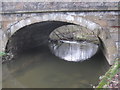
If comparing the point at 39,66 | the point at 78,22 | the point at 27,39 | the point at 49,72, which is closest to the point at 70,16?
the point at 78,22

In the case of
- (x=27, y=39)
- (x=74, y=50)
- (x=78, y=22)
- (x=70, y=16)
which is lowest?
(x=74, y=50)

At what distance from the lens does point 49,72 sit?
8.09 m

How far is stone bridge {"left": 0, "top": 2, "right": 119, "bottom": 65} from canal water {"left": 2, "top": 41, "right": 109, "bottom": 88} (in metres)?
1.25

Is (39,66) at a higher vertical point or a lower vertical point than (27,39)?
lower

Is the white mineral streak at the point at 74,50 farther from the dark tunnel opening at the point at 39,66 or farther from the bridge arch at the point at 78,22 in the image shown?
the bridge arch at the point at 78,22

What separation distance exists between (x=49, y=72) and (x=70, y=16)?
260cm

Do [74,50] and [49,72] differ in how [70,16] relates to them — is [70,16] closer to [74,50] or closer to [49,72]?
[49,72]

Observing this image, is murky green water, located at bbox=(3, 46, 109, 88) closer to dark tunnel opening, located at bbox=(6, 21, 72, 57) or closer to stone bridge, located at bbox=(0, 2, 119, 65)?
dark tunnel opening, located at bbox=(6, 21, 72, 57)

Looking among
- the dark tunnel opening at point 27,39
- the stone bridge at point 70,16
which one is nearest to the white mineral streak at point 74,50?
the dark tunnel opening at point 27,39

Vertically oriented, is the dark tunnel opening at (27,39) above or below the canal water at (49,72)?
above

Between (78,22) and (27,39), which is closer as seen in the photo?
(78,22)

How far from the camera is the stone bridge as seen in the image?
23.3 ft

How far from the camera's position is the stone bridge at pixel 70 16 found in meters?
7.09

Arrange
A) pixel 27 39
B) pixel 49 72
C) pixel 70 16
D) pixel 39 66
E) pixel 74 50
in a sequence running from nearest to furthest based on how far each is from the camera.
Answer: pixel 70 16, pixel 49 72, pixel 39 66, pixel 27 39, pixel 74 50
